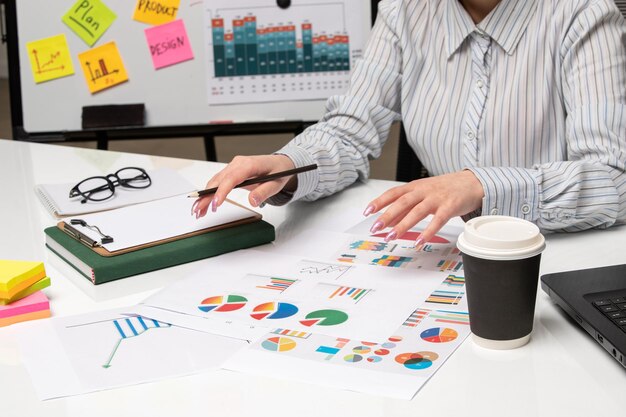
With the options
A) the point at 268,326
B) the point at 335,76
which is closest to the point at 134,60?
the point at 335,76

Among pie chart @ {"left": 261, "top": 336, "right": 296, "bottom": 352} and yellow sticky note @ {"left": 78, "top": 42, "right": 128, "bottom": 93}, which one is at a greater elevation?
yellow sticky note @ {"left": 78, "top": 42, "right": 128, "bottom": 93}

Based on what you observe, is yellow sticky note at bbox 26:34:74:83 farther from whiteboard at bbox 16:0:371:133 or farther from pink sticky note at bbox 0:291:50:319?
pink sticky note at bbox 0:291:50:319

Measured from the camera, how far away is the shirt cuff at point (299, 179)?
1198 millimetres

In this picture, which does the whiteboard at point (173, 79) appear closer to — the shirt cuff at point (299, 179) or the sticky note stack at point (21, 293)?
the shirt cuff at point (299, 179)

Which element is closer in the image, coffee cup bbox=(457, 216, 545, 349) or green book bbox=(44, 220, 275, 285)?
coffee cup bbox=(457, 216, 545, 349)

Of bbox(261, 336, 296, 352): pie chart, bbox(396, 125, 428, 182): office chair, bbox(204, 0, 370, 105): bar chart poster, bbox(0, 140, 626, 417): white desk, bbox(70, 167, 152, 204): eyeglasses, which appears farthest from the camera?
bbox(204, 0, 370, 105): bar chart poster

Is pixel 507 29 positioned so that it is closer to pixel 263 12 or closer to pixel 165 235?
pixel 165 235

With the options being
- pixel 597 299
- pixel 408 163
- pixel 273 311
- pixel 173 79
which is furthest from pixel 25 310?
pixel 173 79

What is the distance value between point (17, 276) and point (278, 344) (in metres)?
0.32

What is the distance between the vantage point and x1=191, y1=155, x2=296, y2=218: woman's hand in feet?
3.48

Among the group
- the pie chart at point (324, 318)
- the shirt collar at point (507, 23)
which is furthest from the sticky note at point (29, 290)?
the shirt collar at point (507, 23)

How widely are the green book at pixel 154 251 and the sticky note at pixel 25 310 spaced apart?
0.30 feet

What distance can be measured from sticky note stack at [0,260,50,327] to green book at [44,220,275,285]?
0.07 m

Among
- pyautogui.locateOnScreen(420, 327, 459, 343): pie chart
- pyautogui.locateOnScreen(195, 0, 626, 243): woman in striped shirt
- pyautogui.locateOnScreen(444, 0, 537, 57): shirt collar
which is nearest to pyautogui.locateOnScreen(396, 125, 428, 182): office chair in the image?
pyautogui.locateOnScreen(195, 0, 626, 243): woman in striped shirt
